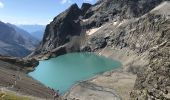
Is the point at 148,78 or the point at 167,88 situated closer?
→ the point at 167,88

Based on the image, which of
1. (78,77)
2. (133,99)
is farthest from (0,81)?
(78,77)

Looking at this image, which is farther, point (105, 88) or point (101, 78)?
point (101, 78)

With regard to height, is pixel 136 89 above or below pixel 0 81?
below

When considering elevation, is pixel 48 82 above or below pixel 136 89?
above

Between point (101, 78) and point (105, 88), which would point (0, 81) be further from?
point (101, 78)

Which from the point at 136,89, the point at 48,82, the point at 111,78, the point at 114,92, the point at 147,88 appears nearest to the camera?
the point at 147,88

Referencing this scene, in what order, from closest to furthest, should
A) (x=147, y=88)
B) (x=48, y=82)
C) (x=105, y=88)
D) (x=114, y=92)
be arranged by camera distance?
(x=147, y=88) → (x=114, y=92) → (x=105, y=88) → (x=48, y=82)

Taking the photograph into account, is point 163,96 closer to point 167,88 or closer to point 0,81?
point 167,88

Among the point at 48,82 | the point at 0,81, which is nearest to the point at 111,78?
the point at 48,82

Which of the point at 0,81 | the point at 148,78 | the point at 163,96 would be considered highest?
the point at 0,81
